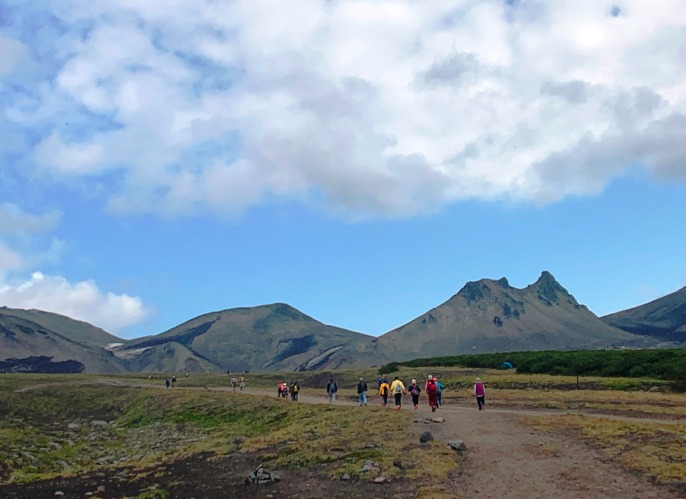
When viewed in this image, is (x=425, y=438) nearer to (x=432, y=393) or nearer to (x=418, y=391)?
(x=432, y=393)

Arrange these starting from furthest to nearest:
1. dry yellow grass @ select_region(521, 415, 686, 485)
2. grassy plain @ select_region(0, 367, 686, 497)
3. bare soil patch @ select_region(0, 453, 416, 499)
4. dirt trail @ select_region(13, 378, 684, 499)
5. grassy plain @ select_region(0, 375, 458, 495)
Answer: grassy plain @ select_region(0, 375, 458, 495)
grassy plain @ select_region(0, 367, 686, 497)
bare soil patch @ select_region(0, 453, 416, 499)
dry yellow grass @ select_region(521, 415, 686, 485)
dirt trail @ select_region(13, 378, 684, 499)

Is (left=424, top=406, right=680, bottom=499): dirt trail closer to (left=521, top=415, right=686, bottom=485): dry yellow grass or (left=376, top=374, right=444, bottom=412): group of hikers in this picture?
(left=521, top=415, right=686, bottom=485): dry yellow grass

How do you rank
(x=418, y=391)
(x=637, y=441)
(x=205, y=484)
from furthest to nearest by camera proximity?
(x=418, y=391) → (x=637, y=441) → (x=205, y=484)

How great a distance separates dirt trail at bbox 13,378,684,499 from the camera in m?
16.0

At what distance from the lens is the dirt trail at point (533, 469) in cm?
1598

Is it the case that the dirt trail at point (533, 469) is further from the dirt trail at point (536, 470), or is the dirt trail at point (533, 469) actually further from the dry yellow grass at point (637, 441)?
the dry yellow grass at point (637, 441)

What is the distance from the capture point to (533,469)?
18750 millimetres

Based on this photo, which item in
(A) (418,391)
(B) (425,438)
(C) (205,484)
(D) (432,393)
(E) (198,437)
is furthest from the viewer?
(A) (418,391)

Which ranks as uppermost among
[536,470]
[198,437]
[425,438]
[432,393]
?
[432,393]

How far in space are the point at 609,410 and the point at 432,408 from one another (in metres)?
10.9

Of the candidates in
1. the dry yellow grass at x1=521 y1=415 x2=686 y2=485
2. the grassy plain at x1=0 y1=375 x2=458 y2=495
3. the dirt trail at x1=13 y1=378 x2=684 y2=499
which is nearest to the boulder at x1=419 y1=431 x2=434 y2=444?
the grassy plain at x1=0 y1=375 x2=458 y2=495

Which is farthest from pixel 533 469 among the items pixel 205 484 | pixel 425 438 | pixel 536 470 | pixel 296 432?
pixel 296 432

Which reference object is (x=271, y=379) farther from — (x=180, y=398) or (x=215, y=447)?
(x=215, y=447)

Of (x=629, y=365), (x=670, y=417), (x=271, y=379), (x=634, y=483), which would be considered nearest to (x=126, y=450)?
(x=634, y=483)
